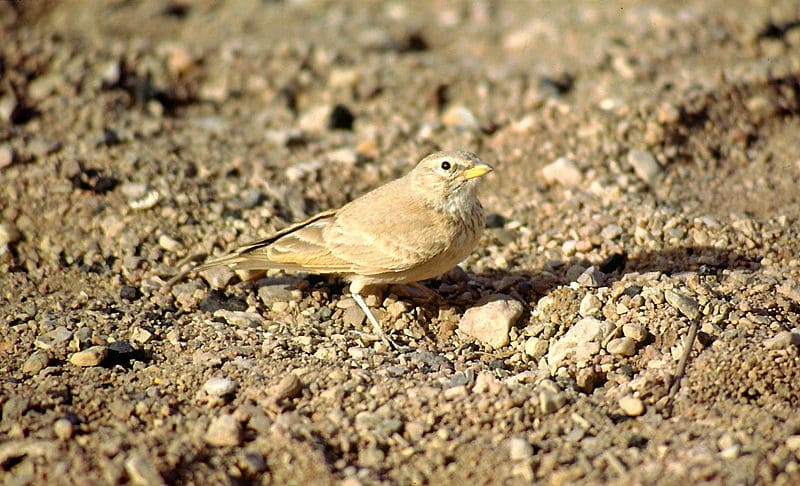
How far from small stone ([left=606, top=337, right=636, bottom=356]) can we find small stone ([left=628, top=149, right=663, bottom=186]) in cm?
280

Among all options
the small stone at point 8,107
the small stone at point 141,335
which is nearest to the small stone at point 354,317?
the small stone at point 141,335

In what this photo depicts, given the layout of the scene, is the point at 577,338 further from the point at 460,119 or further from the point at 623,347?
the point at 460,119

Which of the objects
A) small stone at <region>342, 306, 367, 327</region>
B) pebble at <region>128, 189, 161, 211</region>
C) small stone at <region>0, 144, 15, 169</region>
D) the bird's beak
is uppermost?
small stone at <region>0, 144, 15, 169</region>

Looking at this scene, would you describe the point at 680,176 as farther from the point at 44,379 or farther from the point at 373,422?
the point at 44,379

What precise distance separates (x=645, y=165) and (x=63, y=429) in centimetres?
582

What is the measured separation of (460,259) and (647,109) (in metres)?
3.51

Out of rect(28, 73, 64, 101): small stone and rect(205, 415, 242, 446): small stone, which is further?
rect(28, 73, 64, 101): small stone

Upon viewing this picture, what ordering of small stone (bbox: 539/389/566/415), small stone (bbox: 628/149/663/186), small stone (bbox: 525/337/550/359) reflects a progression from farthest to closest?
1. small stone (bbox: 628/149/663/186)
2. small stone (bbox: 525/337/550/359)
3. small stone (bbox: 539/389/566/415)

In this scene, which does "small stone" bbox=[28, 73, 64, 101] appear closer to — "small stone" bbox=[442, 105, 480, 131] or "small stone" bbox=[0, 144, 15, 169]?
"small stone" bbox=[0, 144, 15, 169]

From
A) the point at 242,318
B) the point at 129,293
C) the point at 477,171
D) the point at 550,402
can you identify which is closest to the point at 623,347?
the point at 550,402

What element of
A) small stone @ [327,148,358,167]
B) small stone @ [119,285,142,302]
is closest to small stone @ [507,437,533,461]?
small stone @ [119,285,142,302]

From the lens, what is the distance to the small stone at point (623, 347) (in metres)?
5.61

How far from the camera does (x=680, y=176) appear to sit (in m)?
8.16

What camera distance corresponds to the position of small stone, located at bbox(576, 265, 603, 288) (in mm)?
6363
